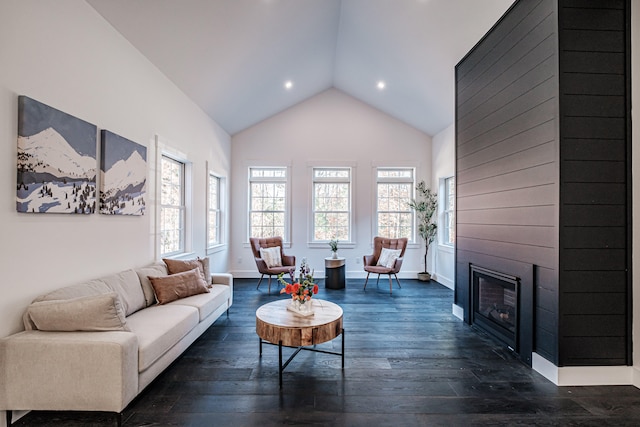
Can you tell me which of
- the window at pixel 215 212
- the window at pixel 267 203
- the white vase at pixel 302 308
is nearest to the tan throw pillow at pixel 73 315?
the white vase at pixel 302 308

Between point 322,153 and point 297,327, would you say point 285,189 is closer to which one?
point 322,153

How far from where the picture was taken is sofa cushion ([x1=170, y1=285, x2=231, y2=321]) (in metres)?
2.99

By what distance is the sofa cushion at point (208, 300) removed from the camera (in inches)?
118

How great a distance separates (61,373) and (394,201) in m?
5.75

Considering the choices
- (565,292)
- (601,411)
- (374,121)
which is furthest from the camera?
(374,121)

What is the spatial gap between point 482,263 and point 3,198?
400cm

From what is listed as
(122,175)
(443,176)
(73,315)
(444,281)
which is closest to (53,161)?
(122,175)

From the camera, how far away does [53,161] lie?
211 cm

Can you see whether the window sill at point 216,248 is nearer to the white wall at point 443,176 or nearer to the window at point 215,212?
the window at point 215,212

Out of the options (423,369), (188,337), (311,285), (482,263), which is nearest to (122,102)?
(188,337)

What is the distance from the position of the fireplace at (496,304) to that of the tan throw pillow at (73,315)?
324 cm

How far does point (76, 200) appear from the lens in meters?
2.33

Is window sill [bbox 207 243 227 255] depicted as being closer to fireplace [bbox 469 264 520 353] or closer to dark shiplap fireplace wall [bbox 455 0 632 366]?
fireplace [bbox 469 264 520 353]

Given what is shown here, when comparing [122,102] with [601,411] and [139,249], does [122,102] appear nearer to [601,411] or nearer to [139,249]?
[139,249]
